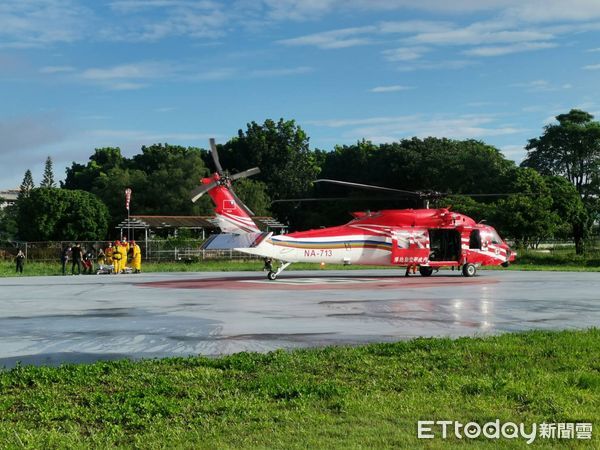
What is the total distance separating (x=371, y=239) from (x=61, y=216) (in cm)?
4536

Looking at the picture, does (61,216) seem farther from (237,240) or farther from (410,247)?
(410,247)

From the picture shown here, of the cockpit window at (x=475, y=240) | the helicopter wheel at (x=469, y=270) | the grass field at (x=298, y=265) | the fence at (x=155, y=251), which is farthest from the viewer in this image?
the fence at (x=155, y=251)

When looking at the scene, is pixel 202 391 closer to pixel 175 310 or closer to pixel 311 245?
pixel 175 310

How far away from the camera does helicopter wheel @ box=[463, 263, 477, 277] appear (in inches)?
1113

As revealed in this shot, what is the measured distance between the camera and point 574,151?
71438 millimetres

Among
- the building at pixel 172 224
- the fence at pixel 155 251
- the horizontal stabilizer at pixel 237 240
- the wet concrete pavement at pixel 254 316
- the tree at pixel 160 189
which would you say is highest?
the tree at pixel 160 189

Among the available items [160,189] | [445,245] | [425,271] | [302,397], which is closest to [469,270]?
[445,245]

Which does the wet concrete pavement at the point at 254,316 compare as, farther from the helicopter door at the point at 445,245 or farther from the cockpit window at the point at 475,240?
the cockpit window at the point at 475,240

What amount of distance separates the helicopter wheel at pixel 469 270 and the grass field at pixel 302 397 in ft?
64.1

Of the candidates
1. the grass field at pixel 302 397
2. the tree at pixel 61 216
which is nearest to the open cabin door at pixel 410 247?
the grass field at pixel 302 397

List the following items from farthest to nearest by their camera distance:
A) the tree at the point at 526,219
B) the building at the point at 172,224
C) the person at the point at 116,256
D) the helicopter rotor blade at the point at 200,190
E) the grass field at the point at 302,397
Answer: the building at the point at 172,224, the tree at the point at 526,219, the person at the point at 116,256, the helicopter rotor blade at the point at 200,190, the grass field at the point at 302,397

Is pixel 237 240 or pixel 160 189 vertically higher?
pixel 160 189

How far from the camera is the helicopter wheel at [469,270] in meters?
28.3

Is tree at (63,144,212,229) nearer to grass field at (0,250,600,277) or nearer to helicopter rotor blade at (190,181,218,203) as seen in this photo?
grass field at (0,250,600,277)
